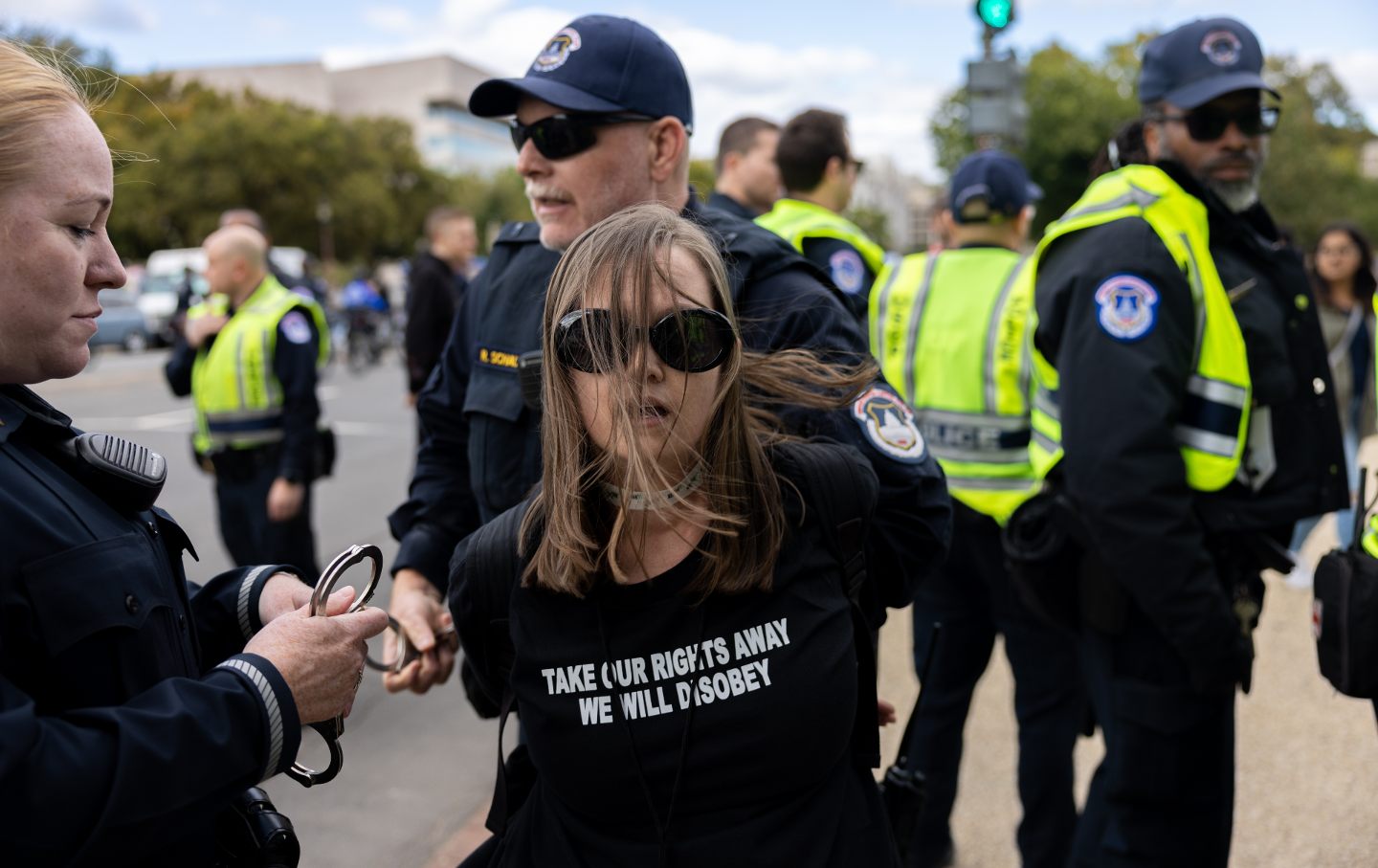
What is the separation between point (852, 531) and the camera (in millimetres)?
1743

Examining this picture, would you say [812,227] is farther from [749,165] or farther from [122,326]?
[122,326]

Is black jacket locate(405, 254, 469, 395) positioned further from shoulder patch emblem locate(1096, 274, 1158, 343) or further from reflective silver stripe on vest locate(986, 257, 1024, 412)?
shoulder patch emblem locate(1096, 274, 1158, 343)

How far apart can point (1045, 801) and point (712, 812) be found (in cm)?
200

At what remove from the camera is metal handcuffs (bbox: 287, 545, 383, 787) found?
149 cm

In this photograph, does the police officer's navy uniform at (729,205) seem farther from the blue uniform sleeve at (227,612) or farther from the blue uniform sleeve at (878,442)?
the blue uniform sleeve at (227,612)

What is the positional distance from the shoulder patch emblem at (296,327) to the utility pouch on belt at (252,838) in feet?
12.6

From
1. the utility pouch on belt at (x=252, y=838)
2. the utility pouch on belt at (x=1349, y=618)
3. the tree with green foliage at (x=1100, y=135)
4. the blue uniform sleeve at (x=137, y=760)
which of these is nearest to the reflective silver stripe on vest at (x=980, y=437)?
the utility pouch on belt at (x=1349, y=618)

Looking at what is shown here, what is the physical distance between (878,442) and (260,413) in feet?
12.5

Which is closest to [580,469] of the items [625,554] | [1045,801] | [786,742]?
[625,554]

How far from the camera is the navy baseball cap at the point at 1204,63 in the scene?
2705 millimetres

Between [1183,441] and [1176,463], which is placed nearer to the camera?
[1176,463]

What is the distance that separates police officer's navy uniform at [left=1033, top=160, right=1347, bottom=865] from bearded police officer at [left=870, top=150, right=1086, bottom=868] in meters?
0.59

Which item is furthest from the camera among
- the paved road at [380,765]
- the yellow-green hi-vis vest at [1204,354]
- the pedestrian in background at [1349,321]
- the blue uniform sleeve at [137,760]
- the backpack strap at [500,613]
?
the pedestrian in background at [1349,321]

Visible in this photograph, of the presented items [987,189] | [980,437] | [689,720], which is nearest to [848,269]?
[987,189]
